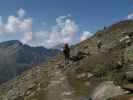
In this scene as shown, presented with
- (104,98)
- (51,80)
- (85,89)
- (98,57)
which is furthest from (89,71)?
(104,98)

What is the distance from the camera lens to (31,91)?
72.8 ft

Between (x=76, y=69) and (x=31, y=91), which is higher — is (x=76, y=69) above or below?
above

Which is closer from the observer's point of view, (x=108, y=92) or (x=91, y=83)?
(x=108, y=92)

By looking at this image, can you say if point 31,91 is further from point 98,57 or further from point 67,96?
point 98,57

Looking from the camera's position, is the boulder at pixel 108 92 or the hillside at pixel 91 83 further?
the hillside at pixel 91 83

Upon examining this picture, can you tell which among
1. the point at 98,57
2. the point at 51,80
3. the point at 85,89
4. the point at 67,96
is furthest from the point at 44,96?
the point at 98,57

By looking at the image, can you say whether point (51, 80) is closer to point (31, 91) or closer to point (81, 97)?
point (31, 91)

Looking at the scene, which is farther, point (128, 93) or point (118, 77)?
point (118, 77)

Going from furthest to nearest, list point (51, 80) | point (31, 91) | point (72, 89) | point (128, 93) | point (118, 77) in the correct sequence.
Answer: point (51, 80), point (31, 91), point (72, 89), point (118, 77), point (128, 93)

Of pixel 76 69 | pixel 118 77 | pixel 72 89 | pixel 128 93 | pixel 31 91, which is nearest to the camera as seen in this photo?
pixel 128 93

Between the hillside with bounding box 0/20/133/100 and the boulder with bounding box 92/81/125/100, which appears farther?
the hillside with bounding box 0/20/133/100

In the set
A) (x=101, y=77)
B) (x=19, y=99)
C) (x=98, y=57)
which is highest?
(x=98, y=57)

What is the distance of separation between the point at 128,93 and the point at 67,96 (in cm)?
556

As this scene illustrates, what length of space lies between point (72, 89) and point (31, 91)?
4110mm
